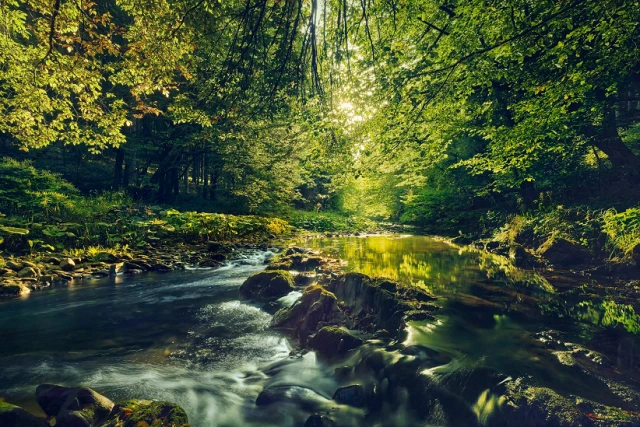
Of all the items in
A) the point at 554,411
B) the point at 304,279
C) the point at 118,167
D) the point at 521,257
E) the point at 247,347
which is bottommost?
the point at 247,347

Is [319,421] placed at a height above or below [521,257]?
below

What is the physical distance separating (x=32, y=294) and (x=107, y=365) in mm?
4921

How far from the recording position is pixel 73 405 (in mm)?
3176

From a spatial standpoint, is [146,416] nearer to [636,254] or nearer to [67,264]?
[67,264]

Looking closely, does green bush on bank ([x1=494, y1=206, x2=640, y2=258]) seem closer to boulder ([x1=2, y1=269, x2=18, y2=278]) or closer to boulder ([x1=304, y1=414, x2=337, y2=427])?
boulder ([x1=304, y1=414, x2=337, y2=427])

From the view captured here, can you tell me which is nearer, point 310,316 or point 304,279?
point 310,316

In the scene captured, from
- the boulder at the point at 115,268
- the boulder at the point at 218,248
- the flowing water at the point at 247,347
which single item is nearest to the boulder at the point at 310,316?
the flowing water at the point at 247,347

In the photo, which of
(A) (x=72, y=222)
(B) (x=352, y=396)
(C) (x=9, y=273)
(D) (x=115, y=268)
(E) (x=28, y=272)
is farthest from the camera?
(A) (x=72, y=222)

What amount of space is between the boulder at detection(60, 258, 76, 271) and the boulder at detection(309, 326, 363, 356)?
27.5 feet

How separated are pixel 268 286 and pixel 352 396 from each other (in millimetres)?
4671

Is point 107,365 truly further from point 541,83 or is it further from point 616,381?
point 541,83

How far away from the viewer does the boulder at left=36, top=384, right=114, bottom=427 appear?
120 inches

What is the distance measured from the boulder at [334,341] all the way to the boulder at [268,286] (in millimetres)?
2994

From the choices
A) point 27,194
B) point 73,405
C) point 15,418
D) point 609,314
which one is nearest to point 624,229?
point 609,314
